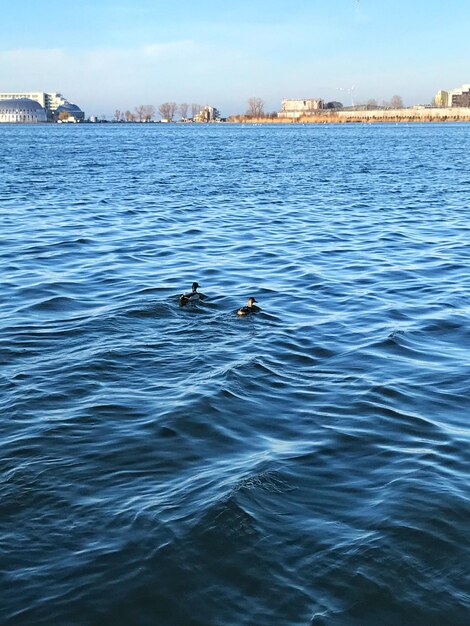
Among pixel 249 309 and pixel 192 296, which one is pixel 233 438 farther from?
pixel 192 296

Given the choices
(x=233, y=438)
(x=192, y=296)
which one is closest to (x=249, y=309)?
(x=192, y=296)

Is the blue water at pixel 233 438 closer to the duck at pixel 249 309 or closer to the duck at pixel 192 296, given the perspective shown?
the duck at pixel 249 309

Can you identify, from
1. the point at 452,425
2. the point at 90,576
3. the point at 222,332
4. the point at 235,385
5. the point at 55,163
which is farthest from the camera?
the point at 55,163

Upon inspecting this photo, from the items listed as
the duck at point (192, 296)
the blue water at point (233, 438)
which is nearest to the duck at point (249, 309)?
the blue water at point (233, 438)

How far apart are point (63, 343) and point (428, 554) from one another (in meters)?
7.71

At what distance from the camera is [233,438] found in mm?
9422

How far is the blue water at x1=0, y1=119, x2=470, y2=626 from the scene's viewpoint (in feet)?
21.4

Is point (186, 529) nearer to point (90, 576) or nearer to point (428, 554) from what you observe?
point (90, 576)

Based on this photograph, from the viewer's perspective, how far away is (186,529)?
7324 mm

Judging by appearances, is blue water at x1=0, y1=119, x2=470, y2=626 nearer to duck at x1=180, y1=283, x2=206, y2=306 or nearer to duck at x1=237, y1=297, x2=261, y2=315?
duck at x1=237, y1=297, x2=261, y2=315

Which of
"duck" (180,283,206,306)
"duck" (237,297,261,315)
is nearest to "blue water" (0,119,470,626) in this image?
"duck" (237,297,261,315)

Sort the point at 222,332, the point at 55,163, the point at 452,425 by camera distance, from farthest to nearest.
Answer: the point at 55,163 < the point at 222,332 < the point at 452,425

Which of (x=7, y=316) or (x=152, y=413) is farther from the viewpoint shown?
(x=7, y=316)

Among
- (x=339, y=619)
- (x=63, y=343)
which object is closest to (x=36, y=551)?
(x=339, y=619)
